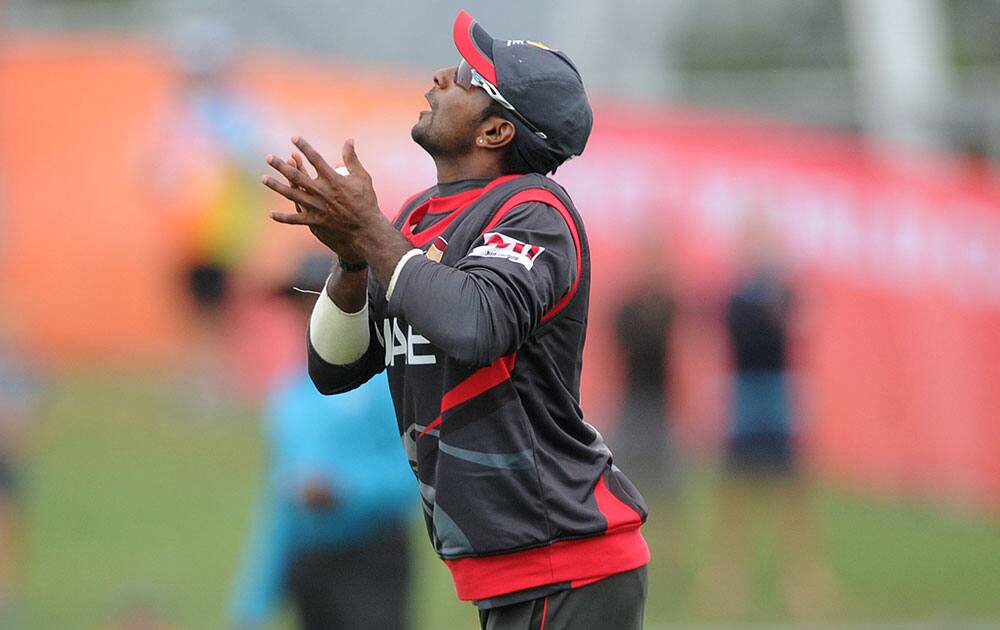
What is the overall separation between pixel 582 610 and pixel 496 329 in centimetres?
75

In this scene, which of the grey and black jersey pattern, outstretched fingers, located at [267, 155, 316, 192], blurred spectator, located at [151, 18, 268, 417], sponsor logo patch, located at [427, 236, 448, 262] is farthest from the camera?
blurred spectator, located at [151, 18, 268, 417]

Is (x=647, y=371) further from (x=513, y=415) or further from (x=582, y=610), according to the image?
(x=513, y=415)

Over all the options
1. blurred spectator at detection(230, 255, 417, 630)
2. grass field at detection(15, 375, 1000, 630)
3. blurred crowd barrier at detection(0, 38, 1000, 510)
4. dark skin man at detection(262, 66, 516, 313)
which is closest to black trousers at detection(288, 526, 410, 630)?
blurred spectator at detection(230, 255, 417, 630)

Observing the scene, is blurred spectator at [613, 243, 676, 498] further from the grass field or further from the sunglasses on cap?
the sunglasses on cap

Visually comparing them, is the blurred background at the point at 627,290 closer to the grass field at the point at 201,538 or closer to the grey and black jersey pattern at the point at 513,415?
the grass field at the point at 201,538

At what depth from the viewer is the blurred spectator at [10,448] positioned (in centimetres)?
829

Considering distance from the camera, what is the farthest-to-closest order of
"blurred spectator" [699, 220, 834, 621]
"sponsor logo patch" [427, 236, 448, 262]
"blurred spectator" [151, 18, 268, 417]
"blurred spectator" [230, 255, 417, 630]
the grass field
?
1. "blurred spectator" [151, 18, 268, 417]
2. "blurred spectator" [699, 220, 834, 621]
3. the grass field
4. "blurred spectator" [230, 255, 417, 630]
5. "sponsor logo patch" [427, 236, 448, 262]

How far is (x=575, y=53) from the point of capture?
19.1 meters

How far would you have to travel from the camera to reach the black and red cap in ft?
11.5

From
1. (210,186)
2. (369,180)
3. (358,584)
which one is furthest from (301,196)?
(210,186)

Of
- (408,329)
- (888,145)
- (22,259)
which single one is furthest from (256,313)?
(408,329)

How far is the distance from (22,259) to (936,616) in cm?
1095

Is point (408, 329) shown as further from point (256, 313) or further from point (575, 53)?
point (575, 53)

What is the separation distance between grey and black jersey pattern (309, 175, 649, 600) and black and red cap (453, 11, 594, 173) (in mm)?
87
